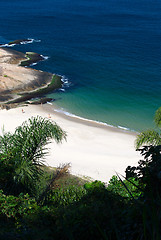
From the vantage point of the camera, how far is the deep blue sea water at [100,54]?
32.8m

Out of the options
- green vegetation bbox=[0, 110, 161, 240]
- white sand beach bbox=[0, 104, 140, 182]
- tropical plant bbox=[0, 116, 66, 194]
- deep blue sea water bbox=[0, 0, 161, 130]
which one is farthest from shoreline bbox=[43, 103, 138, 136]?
tropical plant bbox=[0, 116, 66, 194]

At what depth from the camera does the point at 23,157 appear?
38.2 feet

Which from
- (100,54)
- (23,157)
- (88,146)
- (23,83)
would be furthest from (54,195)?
(100,54)

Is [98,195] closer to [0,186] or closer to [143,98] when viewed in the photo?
[0,186]

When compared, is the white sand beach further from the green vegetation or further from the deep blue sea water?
the green vegetation

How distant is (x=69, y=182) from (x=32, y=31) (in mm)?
59266

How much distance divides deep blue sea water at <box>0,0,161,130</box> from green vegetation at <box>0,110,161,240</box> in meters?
17.8

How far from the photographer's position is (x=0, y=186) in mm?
10906

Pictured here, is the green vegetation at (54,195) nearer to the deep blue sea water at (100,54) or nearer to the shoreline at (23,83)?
the deep blue sea water at (100,54)

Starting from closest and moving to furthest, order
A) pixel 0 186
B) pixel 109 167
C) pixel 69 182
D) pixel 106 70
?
pixel 0 186 < pixel 69 182 < pixel 109 167 < pixel 106 70

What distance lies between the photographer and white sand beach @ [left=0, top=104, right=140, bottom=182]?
18261mm

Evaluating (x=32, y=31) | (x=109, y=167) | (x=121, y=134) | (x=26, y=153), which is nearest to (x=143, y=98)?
(x=121, y=134)

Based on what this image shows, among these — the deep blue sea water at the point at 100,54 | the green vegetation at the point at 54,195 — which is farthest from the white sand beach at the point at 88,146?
the green vegetation at the point at 54,195

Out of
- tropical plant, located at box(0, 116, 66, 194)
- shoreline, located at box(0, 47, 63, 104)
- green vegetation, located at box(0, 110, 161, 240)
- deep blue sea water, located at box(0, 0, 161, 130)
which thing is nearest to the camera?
green vegetation, located at box(0, 110, 161, 240)
